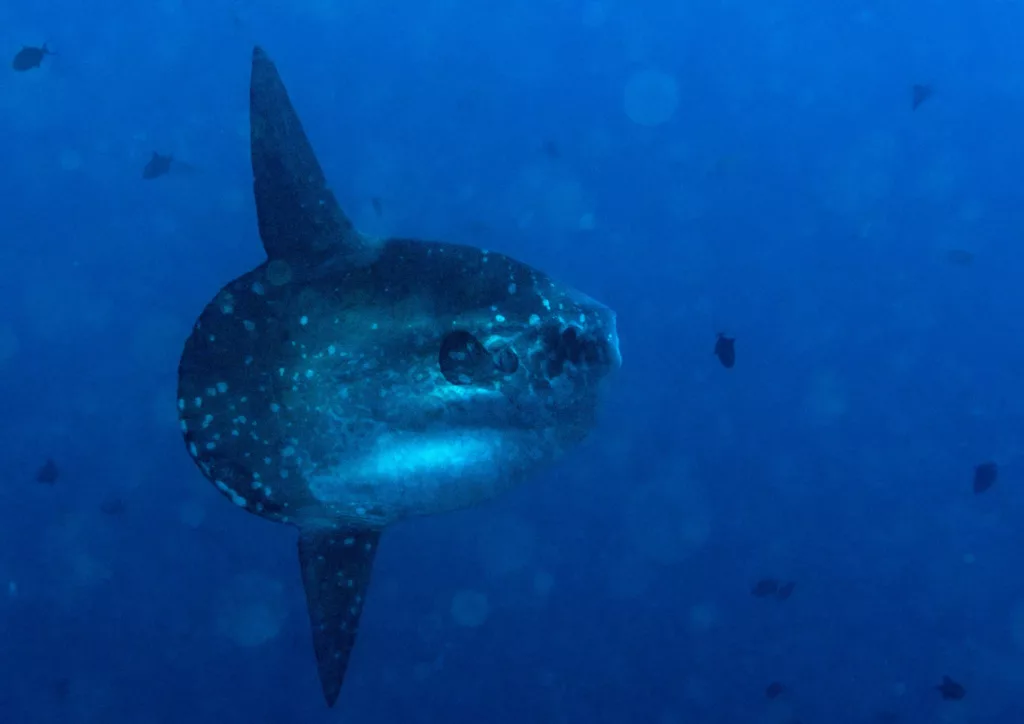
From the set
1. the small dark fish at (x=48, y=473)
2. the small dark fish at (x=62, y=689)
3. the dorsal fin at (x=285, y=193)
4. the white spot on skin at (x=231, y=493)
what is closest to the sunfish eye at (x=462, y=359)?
the dorsal fin at (x=285, y=193)

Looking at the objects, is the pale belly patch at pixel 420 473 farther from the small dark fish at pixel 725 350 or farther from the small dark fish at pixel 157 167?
the small dark fish at pixel 157 167

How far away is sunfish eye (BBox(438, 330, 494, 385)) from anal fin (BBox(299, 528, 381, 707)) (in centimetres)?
104

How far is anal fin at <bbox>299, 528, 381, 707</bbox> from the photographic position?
3600 millimetres

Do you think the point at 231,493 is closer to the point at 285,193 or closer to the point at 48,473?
the point at 285,193

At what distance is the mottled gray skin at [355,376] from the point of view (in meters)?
3.51

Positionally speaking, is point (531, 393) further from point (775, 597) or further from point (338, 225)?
point (775, 597)

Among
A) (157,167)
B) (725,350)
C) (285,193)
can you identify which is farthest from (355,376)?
(157,167)

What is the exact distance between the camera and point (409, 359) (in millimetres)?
3557

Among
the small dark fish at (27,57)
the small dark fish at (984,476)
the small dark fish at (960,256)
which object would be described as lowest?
the small dark fish at (984,476)

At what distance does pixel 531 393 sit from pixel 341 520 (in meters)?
1.27

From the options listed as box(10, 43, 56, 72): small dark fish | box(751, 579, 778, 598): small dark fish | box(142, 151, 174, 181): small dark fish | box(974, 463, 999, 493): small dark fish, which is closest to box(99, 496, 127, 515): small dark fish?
box(142, 151, 174, 181): small dark fish

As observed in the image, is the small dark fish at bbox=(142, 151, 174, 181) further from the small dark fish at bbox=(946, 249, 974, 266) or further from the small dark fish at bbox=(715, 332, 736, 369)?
the small dark fish at bbox=(946, 249, 974, 266)

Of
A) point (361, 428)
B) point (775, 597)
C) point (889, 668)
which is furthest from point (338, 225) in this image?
point (889, 668)

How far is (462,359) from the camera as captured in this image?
3.53 m
